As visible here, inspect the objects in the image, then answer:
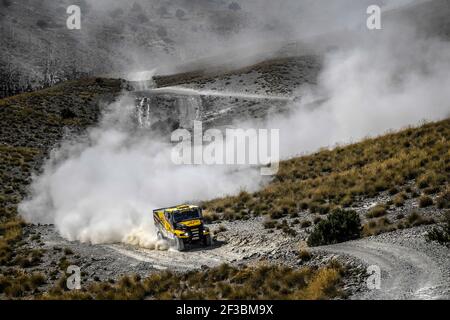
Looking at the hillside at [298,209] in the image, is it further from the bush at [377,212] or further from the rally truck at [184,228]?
the rally truck at [184,228]

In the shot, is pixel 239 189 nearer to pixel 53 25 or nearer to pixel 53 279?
pixel 53 279

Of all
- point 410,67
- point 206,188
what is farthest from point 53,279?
point 410,67

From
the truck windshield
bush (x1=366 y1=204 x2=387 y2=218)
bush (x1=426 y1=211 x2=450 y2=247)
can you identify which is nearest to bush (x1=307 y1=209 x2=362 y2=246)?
bush (x1=366 y1=204 x2=387 y2=218)

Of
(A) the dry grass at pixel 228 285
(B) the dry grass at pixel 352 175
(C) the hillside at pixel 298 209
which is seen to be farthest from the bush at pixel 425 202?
(A) the dry grass at pixel 228 285

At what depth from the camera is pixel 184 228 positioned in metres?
19.8

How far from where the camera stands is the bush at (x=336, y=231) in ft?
54.9

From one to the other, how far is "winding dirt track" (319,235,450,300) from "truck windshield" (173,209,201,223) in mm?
6823

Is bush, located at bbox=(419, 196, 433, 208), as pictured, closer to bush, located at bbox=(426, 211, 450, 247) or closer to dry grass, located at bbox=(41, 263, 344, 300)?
bush, located at bbox=(426, 211, 450, 247)

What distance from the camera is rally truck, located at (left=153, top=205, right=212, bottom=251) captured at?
19.6 meters

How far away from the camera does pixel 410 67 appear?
163 feet

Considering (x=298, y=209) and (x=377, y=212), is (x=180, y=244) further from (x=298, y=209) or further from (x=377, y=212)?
(x=377, y=212)

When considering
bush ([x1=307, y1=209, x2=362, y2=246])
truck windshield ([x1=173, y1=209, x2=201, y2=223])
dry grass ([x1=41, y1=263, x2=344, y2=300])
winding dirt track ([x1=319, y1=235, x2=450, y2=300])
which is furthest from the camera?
truck windshield ([x1=173, y1=209, x2=201, y2=223])

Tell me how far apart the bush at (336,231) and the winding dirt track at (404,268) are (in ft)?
3.73
